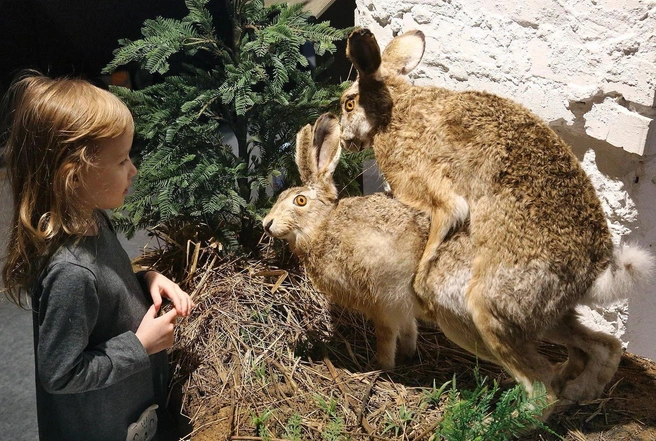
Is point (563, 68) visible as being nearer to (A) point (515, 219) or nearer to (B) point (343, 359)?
(A) point (515, 219)

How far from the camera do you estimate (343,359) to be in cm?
251

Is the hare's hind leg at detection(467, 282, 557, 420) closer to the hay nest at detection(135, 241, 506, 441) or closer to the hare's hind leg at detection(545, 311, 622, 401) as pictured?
the hare's hind leg at detection(545, 311, 622, 401)

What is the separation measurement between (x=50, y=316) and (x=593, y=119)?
1972 millimetres

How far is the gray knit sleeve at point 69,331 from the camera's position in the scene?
1.78 meters

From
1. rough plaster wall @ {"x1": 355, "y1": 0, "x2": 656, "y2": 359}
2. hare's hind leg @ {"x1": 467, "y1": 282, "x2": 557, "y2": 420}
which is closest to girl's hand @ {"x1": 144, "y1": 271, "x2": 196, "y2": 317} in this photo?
hare's hind leg @ {"x1": 467, "y1": 282, "x2": 557, "y2": 420}

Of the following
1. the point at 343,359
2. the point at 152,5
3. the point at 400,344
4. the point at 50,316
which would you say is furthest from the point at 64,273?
the point at 152,5

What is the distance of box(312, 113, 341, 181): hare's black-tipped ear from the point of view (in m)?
2.33

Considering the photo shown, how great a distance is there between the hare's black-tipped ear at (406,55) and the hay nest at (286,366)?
100 centimetres

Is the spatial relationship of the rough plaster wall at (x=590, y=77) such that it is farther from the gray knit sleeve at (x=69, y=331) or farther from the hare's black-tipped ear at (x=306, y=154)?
the gray knit sleeve at (x=69, y=331)

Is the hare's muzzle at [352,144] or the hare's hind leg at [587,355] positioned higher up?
the hare's muzzle at [352,144]

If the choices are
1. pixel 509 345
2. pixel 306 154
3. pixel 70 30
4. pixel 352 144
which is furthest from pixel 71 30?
pixel 509 345

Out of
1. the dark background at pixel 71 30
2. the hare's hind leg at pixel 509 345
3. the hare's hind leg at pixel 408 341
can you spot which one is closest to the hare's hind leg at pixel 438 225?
the hare's hind leg at pixel 509 345

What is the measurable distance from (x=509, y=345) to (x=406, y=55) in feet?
3.91

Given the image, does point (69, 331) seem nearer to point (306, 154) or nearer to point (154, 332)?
point (154, 332)
